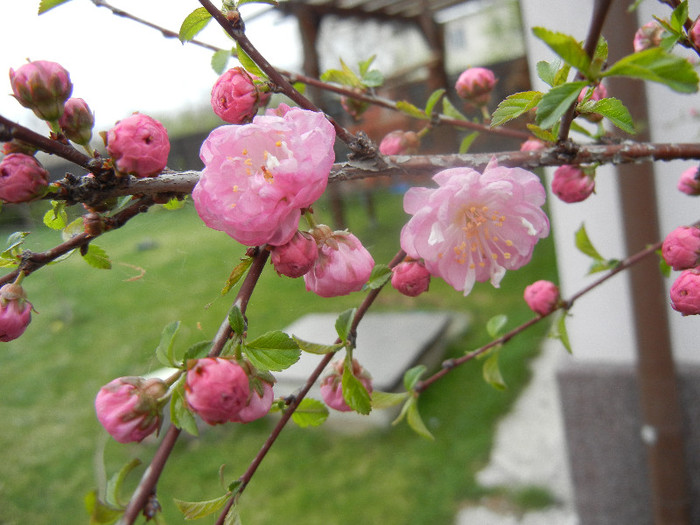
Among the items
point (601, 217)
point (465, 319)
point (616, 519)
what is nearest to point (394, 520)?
point (616, 519)

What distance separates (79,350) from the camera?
2.86 meters

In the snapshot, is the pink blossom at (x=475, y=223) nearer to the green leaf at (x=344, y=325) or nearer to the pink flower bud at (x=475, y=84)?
the green leaf at (x=344, y=325)

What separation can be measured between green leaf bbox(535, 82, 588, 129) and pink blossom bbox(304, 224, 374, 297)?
6.3 inches

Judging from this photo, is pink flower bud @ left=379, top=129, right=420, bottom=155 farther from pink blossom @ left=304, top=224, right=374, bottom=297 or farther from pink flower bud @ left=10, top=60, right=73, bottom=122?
pink flower bud @ left=10, top=60, right=73, bottom=122

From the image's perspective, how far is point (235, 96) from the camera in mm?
451

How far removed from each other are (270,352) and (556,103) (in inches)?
9.7

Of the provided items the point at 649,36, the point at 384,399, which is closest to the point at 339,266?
the point at 384,399

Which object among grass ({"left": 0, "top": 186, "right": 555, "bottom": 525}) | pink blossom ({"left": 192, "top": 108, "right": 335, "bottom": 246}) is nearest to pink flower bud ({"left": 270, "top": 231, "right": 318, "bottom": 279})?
pink blossom ({"left": 192, "top": 108, "right": 335, "bottom": 246})

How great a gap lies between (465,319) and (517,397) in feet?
2.45

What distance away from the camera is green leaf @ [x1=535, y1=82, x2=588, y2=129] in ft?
1.07

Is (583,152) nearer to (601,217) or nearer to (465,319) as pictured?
(601,217)

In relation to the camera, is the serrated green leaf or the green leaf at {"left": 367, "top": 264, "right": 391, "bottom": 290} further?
the serrated green leaf

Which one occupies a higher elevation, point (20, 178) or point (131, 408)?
point (20, 178)

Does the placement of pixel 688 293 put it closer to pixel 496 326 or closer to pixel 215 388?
pixel 496 326
